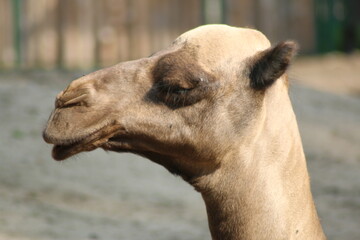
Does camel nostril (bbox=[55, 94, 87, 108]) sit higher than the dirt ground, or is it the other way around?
camel nostril (bbox=[55, 94, 87, 108])

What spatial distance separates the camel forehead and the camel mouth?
→ 2.06ft

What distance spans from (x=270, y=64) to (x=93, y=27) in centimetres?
1045

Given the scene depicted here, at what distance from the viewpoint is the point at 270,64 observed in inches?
170

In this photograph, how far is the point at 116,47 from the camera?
14953 millimetres

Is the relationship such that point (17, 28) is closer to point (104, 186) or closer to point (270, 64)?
point (104, 186)

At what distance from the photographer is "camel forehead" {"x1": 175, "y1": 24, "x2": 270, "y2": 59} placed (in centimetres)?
446

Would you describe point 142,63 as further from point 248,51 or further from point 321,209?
point 321,209

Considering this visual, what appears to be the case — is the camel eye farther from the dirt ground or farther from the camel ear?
the dirt ground

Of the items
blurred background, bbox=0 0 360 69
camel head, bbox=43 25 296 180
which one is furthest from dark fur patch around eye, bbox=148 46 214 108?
blurred background, bbox=0 0 360 69

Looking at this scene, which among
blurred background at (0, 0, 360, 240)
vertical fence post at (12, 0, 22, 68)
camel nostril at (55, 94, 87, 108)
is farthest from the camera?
vertical fence post at (12, 0, 22, 68)

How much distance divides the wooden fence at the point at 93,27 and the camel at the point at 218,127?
9142 millimetres

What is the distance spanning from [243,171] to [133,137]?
0.60 meters

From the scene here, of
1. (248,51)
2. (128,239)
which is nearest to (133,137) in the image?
(248,51)

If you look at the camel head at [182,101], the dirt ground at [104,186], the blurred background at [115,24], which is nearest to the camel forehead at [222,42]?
the camel head at [182,101]
